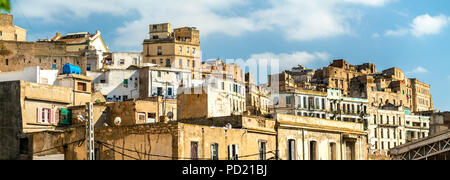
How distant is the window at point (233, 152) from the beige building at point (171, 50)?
7043cm

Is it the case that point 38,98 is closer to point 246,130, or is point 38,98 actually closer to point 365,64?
point 246,130

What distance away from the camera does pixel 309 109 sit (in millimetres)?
98375

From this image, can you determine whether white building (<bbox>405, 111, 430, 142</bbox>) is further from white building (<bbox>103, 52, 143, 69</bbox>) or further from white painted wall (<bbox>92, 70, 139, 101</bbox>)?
white painted wall (<bbox>92, 70, 139, 101</bbox>)

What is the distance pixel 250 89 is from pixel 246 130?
70208 millimetres

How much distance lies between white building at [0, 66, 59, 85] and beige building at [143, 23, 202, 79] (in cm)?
4974

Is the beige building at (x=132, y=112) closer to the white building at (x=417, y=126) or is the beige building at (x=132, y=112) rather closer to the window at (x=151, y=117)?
the window at (x=151, y=117)

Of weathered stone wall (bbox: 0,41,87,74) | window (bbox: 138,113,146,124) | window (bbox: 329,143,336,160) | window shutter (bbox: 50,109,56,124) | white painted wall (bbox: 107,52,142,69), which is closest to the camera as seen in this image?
window (bbox: 329,143,336,160)

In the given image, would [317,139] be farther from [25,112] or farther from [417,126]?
[417,126]

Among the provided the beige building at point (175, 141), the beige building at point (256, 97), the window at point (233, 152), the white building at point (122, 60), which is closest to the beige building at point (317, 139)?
the beige building at point (175, 141)

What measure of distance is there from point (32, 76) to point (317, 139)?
74.7ft

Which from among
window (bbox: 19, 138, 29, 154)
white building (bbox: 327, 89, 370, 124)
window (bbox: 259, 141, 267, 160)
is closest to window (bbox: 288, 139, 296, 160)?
window (bbox: 259, 141, 267, 160)

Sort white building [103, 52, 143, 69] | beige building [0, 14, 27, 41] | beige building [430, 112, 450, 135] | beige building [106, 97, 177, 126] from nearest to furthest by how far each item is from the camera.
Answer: beige building [106, 97, 177, 126]
beige building [430, 112, 450, 135]
white building [103, 52, 143, 69]
beige building [0, 14, 27, 41]

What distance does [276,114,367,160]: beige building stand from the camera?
38.7m
